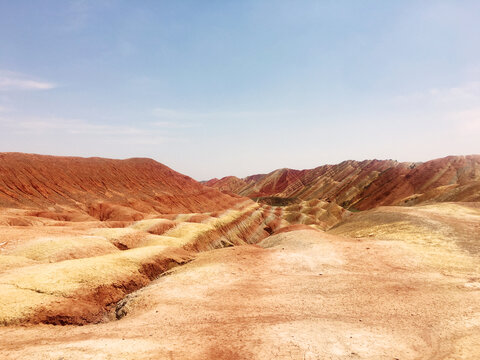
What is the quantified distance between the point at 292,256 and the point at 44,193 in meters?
84.1

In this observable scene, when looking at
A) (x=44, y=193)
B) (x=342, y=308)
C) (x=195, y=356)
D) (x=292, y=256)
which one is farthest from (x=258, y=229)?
(x=195, y=356)

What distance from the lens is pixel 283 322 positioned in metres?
16.2

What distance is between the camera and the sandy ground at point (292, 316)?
12977 mm

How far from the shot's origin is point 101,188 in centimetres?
10088

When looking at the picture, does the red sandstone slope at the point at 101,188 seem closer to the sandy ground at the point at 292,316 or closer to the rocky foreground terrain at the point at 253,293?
the rocky foreground terrain at the point at 253,293

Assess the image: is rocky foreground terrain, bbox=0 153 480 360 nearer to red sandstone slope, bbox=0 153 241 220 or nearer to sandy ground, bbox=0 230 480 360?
sandy ground, bbox=0 230 480 360

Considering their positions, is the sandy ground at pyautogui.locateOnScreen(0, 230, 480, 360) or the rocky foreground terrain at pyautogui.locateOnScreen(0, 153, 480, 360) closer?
the sandy ground at pyautogui.locateOnScreen(0, 230, 480, 360)

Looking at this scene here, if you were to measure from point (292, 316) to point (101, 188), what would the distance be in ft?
328

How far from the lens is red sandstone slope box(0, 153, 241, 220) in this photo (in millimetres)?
79250

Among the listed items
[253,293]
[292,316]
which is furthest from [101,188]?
[292,316]

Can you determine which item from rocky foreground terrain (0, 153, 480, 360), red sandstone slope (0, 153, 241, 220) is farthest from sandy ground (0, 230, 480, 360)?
red sandstone slope (0, 153, 241, 220)

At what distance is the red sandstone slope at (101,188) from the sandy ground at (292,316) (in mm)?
55391

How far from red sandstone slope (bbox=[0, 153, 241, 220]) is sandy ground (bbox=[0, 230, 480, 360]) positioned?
55.4 m

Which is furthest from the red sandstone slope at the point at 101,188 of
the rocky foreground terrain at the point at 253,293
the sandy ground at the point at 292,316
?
the sandy ground at the point at 292,316
